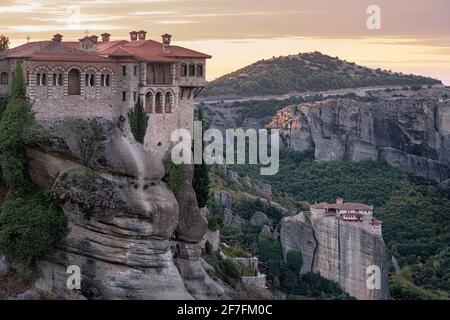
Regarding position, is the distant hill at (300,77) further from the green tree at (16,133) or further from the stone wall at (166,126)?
the green tree at (16,133)

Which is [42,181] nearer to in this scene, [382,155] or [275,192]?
[275,192]

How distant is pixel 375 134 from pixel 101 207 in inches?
2531

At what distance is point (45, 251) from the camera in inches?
2483

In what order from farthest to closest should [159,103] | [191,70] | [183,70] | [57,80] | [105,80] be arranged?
1. [191,70]
2. [183,70]
3. [159,103]
4. [105,80]
5. [57,80]

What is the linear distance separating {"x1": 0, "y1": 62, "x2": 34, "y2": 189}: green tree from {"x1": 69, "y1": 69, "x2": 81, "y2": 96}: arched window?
2298 mm

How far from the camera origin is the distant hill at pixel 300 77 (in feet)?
566

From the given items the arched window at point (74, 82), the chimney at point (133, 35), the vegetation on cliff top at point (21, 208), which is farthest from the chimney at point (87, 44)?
the vegetation on cliff top at point (21, 208)

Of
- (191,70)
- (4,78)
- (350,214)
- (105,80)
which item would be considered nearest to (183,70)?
(191,70)

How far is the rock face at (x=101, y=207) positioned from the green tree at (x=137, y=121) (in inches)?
26.8

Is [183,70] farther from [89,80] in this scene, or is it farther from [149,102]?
[89,80]

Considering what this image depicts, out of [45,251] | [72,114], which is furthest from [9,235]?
[72,114]

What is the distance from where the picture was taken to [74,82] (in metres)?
64.4

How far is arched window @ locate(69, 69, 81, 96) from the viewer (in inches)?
2530

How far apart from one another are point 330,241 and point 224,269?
20.7 meters
